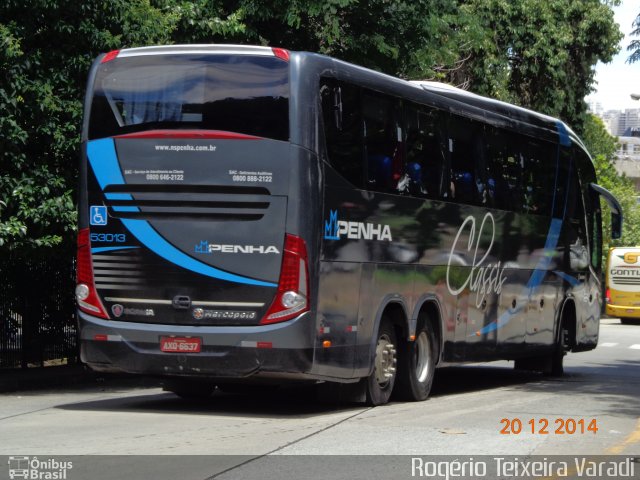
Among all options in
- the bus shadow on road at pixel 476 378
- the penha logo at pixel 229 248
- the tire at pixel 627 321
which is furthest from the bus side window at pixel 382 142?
the tire at pixel 627 321

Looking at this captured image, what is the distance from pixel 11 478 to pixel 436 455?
10.6 feet

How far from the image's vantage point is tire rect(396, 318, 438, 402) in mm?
14758

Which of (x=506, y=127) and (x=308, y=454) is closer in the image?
(x=308, y=454)

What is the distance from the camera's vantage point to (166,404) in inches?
562

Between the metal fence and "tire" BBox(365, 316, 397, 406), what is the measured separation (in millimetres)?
5139

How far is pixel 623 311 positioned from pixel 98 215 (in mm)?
37378

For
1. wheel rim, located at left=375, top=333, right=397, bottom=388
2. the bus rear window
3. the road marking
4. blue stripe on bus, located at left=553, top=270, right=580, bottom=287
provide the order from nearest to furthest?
the road marking, the bus rear window, wheel rim, located at left=375, top=333, right=397, bottom=388, blue stripe on bus, located at left=553, top=270, right=580, bottom=287

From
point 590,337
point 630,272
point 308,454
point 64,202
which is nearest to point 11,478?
point 308,454

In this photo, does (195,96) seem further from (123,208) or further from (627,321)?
(627,321)

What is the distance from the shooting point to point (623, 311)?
156 ft

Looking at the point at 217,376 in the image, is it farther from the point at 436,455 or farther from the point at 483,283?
the point at 483,283

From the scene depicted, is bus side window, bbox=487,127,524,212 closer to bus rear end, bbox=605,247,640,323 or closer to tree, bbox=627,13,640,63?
tree, bbox=627,13,640,63

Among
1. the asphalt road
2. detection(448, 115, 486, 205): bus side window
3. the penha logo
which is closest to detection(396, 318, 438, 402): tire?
the asphalt road

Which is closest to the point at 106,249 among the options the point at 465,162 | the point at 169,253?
the point at 169,253
